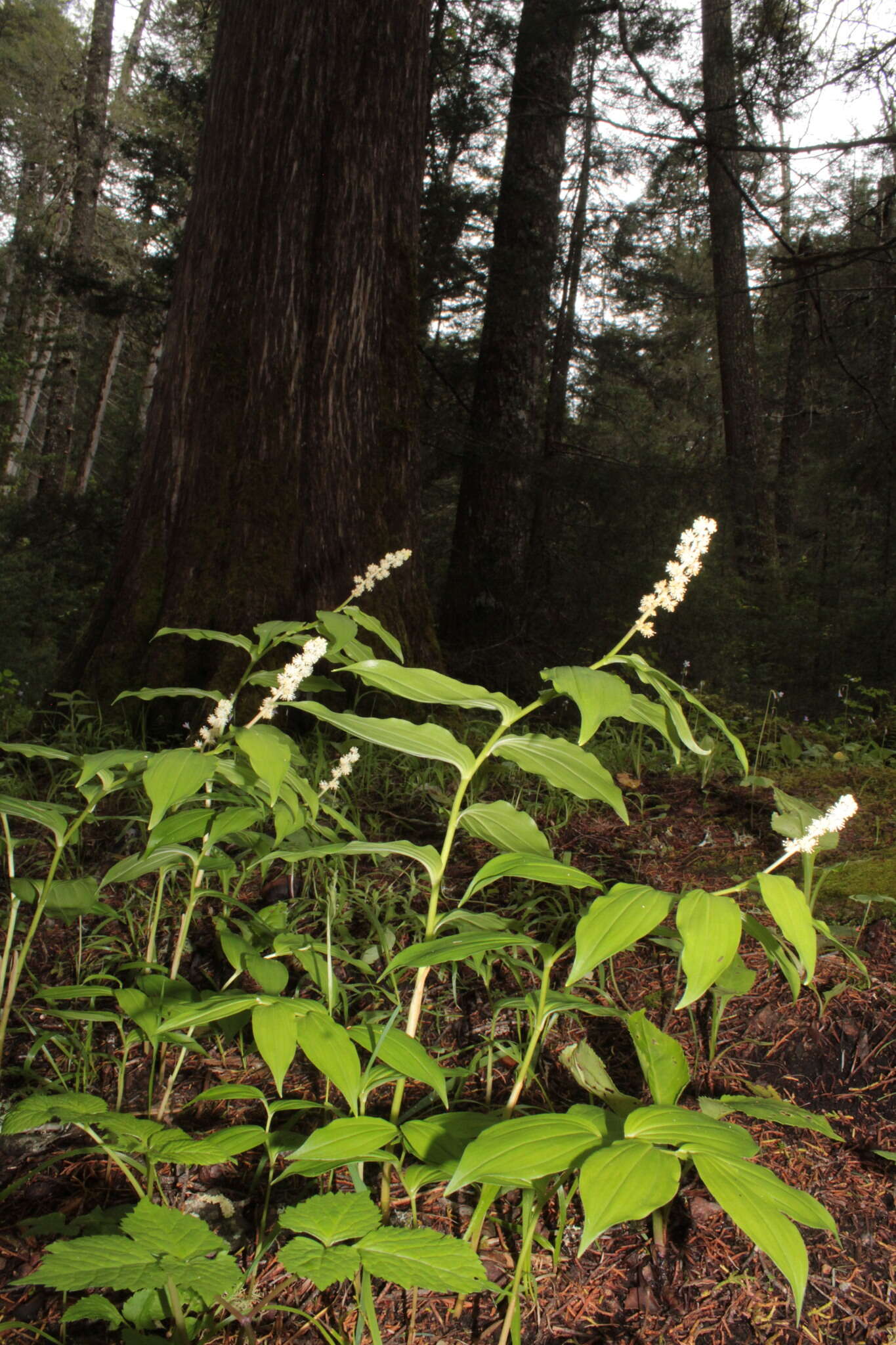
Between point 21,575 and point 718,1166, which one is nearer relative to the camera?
point 718,1166

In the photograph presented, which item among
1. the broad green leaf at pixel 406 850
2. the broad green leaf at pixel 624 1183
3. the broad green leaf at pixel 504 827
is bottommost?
the broad green leaf at pixel 624 1183

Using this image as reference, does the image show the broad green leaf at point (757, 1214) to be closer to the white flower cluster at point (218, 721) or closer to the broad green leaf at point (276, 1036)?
the broad green leaf at point (276, 1036)

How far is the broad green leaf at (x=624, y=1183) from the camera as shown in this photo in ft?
2.59

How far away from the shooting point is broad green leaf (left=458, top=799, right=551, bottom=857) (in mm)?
1270

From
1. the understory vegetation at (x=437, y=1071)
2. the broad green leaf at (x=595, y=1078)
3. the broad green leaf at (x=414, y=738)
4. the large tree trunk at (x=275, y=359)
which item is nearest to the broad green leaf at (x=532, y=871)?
the understory vegetation at (x=437, y=1071)

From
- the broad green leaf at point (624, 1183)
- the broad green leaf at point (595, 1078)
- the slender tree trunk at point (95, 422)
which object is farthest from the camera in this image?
the slender tree trunk at point (95, 422)

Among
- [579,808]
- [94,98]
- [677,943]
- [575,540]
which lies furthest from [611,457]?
[94,98]

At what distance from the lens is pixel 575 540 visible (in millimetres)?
6379

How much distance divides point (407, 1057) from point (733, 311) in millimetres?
10967

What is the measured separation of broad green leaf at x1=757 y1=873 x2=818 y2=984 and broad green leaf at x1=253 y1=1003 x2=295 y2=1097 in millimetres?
647

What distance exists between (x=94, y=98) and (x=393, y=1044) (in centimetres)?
1967

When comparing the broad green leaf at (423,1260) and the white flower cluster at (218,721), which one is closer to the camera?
the broad green leaf at (423,1260)

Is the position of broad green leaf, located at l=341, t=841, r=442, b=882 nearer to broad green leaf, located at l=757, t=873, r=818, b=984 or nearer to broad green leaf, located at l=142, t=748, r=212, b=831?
broad green leaf, located at l=142, t=748, r=212, b=831

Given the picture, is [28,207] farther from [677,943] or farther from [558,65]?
[677,943]
